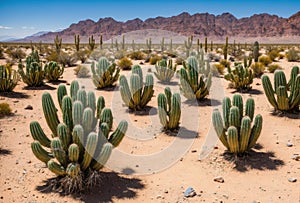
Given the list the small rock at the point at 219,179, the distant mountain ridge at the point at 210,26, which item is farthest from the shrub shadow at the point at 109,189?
the distant mountain ridge at the point at 210,26

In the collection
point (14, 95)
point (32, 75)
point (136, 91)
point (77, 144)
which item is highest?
point (32, 75)

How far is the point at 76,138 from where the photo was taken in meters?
4.95

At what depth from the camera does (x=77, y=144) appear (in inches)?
197

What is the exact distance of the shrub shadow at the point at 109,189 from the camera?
4.85m

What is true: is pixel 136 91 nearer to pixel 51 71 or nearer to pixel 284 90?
pixel 284 90

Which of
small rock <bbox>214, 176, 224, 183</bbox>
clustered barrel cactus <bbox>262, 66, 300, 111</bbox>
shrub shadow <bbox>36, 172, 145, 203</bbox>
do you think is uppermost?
clustered barrel cactus <bbox>262, 66, 300, 111</bbox>

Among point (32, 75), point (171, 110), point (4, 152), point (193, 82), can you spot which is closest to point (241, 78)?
point (193, 82)

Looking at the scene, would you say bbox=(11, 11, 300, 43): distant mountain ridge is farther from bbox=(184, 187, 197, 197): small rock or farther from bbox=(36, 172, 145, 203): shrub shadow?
bbox=(36, 172, 145, 203): shrub shadow

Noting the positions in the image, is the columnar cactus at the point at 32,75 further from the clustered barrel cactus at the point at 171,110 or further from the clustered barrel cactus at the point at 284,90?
the clustered barrel cactus at the point at 284,90

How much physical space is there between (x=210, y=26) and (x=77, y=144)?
139731mm

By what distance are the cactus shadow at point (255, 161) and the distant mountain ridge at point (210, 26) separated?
382 feet

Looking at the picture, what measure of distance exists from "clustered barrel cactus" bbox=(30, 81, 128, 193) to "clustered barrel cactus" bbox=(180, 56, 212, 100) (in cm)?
483

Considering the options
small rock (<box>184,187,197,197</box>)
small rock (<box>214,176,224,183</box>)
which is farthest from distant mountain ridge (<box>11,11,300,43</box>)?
small rock (<box>184,187,197,197</box>)

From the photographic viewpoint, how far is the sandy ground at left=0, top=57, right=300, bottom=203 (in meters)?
4.96
